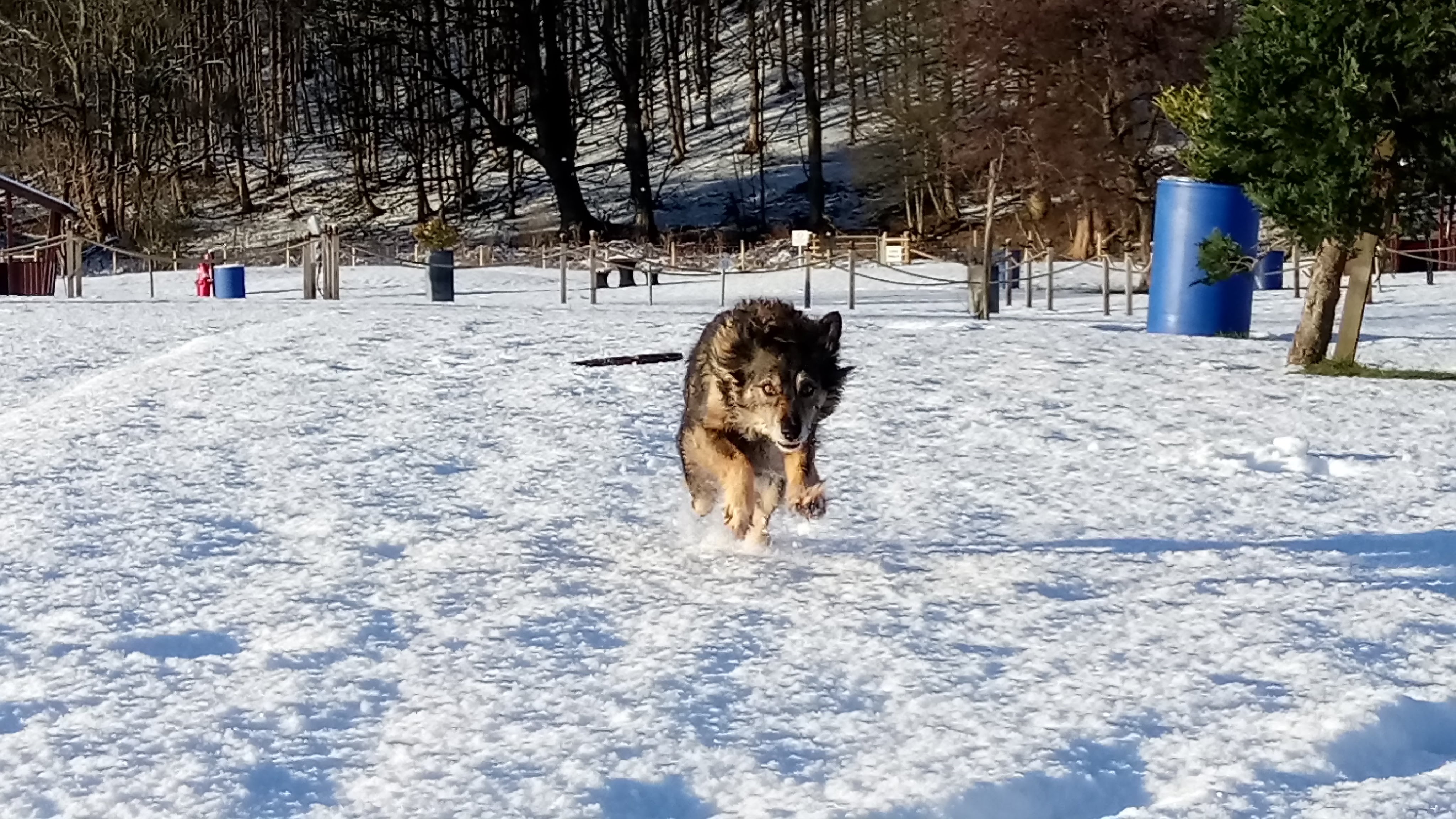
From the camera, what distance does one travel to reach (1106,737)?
4.43 meters

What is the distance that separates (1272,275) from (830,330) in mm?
27933

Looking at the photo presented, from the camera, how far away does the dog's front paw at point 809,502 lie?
663cm

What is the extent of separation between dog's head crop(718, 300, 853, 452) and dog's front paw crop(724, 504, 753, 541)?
0.30m

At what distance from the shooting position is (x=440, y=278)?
98.6 ft

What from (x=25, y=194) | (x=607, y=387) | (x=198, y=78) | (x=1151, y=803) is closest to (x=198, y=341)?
(x=607, y=387)

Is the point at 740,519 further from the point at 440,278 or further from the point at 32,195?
the point at 32,195

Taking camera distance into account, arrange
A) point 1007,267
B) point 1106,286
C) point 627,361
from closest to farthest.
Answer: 1. point 627,361
2. point 1106,286
3. point 1007,267

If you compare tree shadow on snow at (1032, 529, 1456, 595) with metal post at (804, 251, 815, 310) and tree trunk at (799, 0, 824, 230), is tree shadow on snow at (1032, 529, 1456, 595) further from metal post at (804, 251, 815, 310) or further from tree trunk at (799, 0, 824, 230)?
tree trunk at (799, 0, 824, 230)

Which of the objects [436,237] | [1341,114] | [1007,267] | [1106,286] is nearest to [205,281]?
[436,237]

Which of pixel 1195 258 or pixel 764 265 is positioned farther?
pixel 764 265

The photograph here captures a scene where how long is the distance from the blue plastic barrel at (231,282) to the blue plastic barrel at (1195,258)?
818 inches

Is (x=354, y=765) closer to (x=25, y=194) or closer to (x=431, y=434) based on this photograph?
(x=431, y=434)

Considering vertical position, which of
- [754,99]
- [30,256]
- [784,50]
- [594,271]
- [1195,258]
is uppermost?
[784,50]

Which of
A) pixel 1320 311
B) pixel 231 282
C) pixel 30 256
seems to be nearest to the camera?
pixel 1320 311
